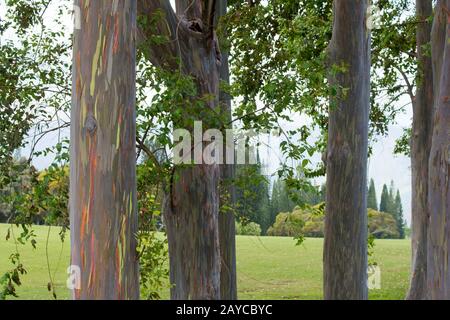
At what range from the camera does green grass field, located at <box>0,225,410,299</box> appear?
17.9 meters

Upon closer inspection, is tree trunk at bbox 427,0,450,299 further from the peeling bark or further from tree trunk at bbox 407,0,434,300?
tree trunk at bbox 407,0,434,300

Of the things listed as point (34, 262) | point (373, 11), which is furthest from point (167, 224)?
point (34, 262)

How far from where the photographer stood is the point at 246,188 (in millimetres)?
6781

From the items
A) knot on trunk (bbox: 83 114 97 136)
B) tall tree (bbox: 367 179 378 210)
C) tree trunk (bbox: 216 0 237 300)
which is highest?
tall tree (bbox: 367 179 378 210)

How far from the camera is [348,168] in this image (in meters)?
8.63

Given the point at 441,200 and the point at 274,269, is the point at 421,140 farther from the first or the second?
the point at 274,269

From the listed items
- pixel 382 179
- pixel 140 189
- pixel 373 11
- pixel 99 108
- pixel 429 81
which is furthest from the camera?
pixel 382 179

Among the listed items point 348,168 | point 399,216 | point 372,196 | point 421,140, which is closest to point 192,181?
point 348,168

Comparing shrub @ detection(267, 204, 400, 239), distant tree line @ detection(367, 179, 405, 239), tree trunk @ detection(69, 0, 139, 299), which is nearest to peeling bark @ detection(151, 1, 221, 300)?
tree trunk @ detection(69, 0, 139, 299)

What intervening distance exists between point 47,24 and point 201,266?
3220 millimetres

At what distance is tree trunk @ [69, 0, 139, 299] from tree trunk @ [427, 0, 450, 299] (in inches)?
134

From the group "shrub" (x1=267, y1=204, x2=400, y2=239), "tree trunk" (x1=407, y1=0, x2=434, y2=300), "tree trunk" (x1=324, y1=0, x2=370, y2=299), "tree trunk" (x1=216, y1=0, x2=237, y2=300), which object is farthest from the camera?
"shrub" (x1=267, y1=204, x2=400, y2=239)

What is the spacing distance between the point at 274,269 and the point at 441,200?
14.7m

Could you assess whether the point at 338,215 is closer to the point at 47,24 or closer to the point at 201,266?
the point at 201,266
